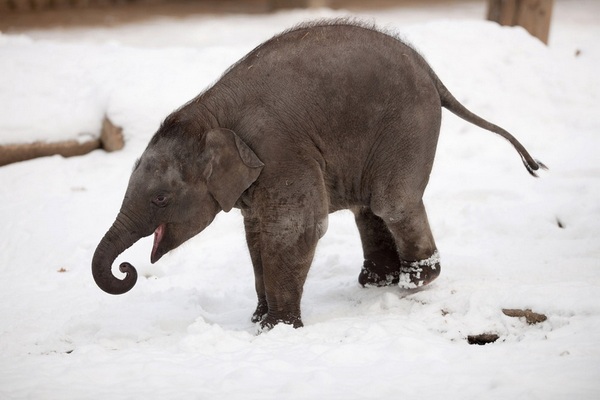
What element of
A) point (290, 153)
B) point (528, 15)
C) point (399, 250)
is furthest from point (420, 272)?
point (528, 15)

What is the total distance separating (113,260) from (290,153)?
3.67 feet

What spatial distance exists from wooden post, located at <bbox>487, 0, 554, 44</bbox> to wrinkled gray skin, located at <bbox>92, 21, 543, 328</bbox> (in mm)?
5077

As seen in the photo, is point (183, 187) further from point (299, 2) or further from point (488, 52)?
point (299, 2)

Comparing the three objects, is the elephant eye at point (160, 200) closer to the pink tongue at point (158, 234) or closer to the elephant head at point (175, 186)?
the elephant head at point (175, 186)

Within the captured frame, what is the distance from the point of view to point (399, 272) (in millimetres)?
5914

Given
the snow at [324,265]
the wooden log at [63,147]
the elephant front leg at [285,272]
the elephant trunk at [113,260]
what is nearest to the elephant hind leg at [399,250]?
the snow at [324,265]

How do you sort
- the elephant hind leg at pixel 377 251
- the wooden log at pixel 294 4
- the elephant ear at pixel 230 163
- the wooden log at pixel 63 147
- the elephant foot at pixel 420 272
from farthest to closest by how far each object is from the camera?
the wooden log at pixel 294 4 → the wooden log at pixel 63 147 → the elephant hind leg at pixel 377 251 → the elephant foot at pixel 420 272 → the elephant ear at pixel 230 163

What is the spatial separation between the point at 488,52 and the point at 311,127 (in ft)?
16.1

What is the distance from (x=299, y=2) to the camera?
13.3 m

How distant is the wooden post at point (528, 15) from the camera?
10.1 metres

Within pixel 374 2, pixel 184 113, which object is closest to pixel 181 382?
pixel 184 113

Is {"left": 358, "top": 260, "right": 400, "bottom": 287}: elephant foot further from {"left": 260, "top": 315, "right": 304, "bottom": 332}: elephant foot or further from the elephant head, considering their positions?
the elephant head

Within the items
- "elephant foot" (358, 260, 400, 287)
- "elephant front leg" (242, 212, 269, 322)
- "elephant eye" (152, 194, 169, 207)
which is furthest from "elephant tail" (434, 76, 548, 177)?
"elephant eye" (152, 194, 169, 207)

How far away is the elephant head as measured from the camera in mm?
4969
